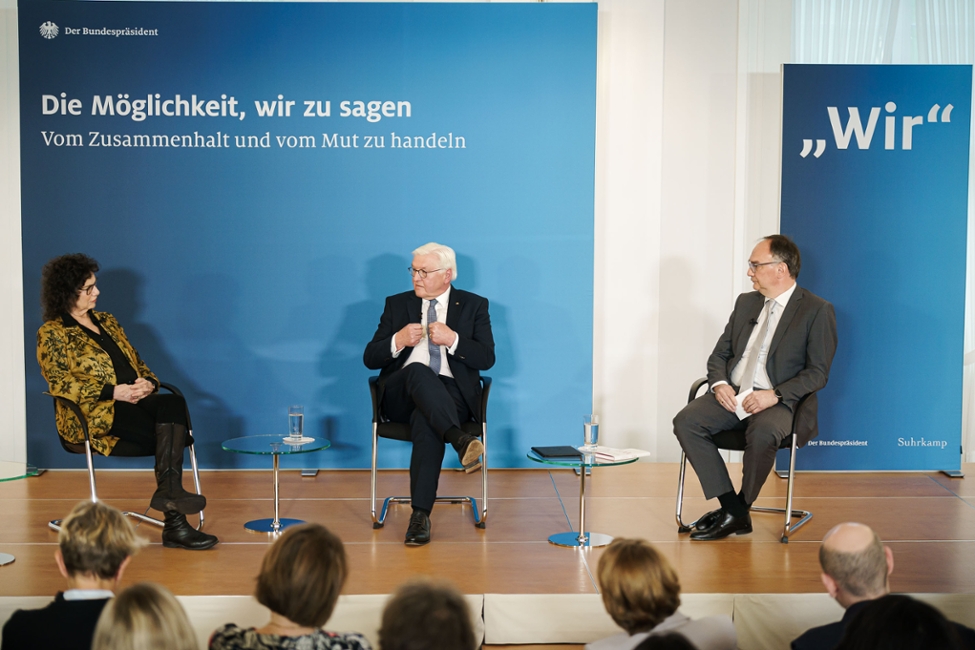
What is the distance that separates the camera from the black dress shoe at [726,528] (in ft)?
13.5

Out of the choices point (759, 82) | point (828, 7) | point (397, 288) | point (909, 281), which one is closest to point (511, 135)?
point (397, 288)

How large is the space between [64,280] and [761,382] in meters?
3.21

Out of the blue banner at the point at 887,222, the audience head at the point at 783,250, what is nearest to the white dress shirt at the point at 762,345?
the audience head at the point at 783,250

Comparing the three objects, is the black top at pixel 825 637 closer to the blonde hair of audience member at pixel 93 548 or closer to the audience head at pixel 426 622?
the audience head at pixel 426 622

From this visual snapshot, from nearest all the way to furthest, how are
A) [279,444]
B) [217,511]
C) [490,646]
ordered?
[490,646] → [279,444] → [217,511]

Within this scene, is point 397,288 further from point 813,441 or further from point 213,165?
point 813,441

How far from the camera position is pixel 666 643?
1686mm

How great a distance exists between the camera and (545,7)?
5.34 meters

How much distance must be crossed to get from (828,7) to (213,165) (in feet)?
12.0

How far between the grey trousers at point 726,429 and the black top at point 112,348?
8.36ft

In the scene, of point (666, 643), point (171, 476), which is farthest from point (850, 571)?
point (171, 476)

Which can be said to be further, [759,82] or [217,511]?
[759,82]

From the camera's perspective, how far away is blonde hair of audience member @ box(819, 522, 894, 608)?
7.38ft

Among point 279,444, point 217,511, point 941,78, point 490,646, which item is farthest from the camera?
point 941,78
